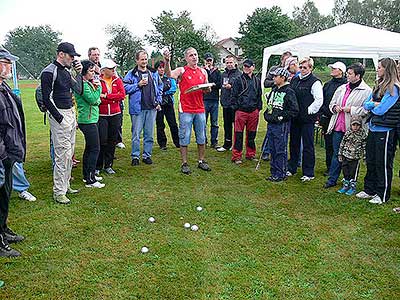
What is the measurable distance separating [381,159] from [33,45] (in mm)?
68236

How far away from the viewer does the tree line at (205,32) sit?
1848 inches

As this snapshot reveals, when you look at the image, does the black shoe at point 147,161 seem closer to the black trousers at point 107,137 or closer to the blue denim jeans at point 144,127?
the blue denim jeans at point 144,127

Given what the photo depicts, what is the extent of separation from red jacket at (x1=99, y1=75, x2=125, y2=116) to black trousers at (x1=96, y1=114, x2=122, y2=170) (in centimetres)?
10

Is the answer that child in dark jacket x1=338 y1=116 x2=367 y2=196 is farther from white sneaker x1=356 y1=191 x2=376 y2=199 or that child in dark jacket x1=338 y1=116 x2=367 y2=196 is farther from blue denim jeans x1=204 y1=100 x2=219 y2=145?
blue denim jeans x1=204 y1=100 x2=219 y2=145

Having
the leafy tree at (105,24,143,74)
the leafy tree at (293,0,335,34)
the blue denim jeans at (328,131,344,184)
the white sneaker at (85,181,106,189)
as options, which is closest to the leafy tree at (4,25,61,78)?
the leafy tree at (105,24,143,74)

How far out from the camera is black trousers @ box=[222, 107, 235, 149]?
27.7 feet

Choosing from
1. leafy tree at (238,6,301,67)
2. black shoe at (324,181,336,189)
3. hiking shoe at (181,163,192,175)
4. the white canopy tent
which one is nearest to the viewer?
black shoe at (324,181,336,189)

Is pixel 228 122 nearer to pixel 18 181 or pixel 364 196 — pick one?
pixel 364 196

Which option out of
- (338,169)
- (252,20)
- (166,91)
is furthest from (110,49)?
(338,169)

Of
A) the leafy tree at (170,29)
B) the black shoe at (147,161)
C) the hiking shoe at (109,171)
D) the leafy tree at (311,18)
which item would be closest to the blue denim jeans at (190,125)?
the black shoe at (147,161)

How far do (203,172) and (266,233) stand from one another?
258cm

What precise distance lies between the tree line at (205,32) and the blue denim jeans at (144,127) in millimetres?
37693

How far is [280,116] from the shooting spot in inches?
242

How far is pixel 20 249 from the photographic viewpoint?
3904 millimetres
